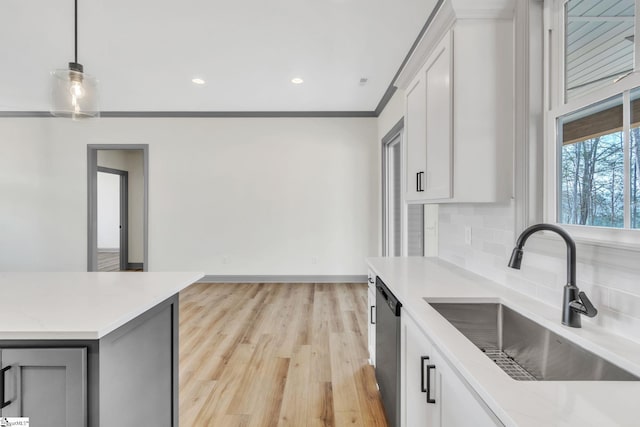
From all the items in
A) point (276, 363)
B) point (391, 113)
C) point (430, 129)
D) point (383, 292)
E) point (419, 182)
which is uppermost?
point (391, 113)

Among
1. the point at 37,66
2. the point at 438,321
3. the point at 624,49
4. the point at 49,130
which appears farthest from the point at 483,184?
the point at 49,130

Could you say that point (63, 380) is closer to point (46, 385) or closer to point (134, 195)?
point (46, 385)

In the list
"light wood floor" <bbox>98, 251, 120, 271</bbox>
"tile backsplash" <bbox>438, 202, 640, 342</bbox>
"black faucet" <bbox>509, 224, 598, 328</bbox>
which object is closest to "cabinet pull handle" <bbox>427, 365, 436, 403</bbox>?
"black faucet" <bbox>509, 224, 598, 328</bbox>

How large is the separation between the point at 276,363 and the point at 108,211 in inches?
325

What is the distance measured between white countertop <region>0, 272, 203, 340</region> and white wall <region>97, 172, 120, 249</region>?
8.06 m

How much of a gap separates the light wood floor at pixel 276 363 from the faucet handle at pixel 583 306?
132 cm

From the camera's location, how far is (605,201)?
120 cm

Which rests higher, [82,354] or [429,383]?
[82,354]

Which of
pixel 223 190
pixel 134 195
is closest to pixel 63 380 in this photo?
pixel 223 190

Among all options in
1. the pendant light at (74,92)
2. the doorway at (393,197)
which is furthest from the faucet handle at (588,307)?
the pendant light at (74,92)

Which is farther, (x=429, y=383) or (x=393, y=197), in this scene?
(x=393, y=197)

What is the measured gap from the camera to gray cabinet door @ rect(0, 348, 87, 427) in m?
1.01

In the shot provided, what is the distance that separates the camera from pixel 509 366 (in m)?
1.31

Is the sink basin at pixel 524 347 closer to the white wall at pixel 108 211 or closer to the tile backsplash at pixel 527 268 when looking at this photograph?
the tile backsplash at pixel 527 268
